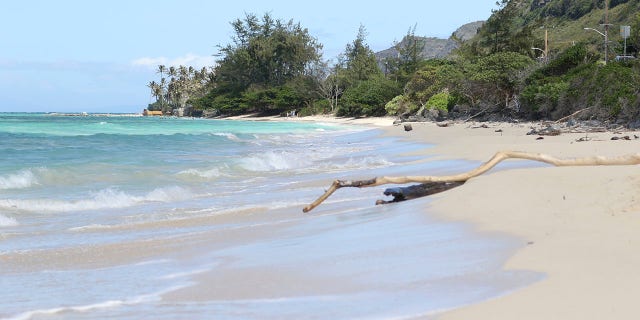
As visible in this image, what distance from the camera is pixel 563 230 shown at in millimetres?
4758

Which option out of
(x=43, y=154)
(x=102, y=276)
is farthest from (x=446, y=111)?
(x=102, y=276)

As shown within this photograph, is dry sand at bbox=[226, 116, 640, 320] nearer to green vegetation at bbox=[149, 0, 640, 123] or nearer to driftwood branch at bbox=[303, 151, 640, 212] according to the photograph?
driftwood branch at bbox=[303, 151, 640, 212]

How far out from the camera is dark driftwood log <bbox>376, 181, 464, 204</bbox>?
7.80 meters

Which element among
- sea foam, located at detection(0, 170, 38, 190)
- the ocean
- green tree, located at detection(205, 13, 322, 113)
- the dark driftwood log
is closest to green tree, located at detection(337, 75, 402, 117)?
green tree, located at detection(205, 13, 322, 113)

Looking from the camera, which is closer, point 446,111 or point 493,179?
point 493,179

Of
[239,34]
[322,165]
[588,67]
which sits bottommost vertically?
[322,165]

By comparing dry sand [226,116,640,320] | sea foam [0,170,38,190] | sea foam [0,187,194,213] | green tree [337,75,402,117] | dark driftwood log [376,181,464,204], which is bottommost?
sea foam [0,187,194,213]

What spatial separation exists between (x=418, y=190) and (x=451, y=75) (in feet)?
126

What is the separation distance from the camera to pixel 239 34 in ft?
318

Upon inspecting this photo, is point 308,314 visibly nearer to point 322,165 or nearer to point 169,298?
point 169,298

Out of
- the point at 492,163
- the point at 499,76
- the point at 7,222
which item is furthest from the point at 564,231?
the point at 499,76

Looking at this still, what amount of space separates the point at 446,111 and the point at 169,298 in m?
39.8

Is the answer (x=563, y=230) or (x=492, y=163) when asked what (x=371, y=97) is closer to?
(x=492, y=163)

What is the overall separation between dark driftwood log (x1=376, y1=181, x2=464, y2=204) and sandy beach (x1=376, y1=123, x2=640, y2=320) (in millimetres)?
405
